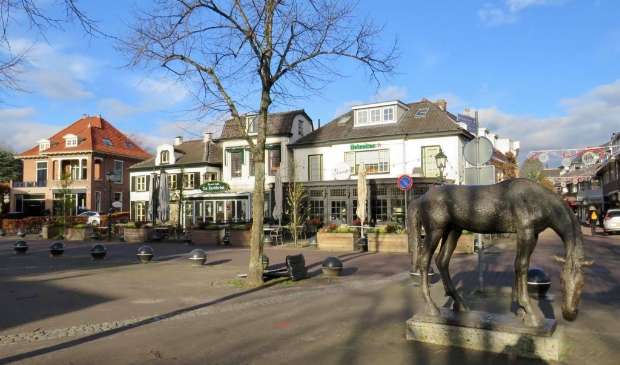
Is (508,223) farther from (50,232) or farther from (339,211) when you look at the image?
(50,232)

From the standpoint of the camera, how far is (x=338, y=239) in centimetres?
1989

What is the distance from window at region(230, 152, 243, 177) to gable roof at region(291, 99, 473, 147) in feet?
17.3

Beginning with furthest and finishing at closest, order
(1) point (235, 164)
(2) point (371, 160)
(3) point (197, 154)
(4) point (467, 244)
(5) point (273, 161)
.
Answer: (3) point (197, 154) < (1) point (235, 164) < (5) point (273, 161) < (2) point (371, 160) < (4) point (467, 244)

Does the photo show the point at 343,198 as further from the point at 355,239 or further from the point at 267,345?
the point at 267,345

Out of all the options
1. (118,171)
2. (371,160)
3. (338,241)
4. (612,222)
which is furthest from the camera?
(118,171)

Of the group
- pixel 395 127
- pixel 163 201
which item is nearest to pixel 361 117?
pixel 395 127

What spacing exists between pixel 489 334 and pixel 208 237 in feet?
63.1

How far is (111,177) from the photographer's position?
2950cm

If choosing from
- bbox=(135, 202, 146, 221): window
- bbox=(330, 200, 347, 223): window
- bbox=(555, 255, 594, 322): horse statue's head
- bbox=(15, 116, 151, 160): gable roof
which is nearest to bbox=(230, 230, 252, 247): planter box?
bbox=(330, 200, 347, 223): window

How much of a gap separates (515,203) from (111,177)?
28.2 metres

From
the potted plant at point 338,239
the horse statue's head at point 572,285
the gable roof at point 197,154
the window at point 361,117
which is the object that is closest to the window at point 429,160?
the window at point 361,117

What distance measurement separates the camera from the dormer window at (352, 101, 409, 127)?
32.7 metres

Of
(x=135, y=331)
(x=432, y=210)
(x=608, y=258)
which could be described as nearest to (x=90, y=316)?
(x=135, y=331)

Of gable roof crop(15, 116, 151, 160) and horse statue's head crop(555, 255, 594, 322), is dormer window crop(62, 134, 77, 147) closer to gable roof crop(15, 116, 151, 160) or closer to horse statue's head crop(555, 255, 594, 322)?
gable roof crop(15, 116, 151, 160)
